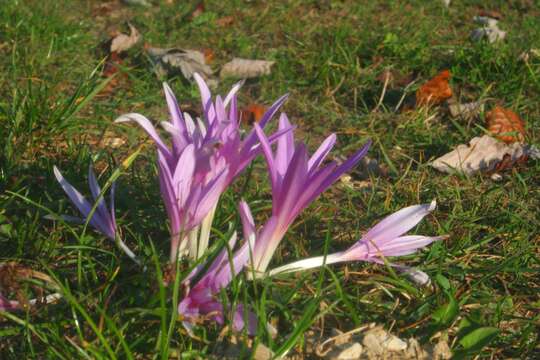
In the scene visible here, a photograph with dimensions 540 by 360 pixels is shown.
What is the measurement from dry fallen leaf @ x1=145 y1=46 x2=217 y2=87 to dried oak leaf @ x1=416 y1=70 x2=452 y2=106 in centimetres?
117

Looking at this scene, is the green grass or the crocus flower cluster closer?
the crocus flower cluster

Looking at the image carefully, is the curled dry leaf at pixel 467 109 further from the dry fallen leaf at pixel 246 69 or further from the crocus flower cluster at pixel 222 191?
the crocus flower cluster at pixel 222 191

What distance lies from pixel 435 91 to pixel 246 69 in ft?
3.67

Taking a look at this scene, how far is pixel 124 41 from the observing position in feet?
13.0

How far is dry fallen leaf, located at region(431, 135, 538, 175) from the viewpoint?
285 centimetres

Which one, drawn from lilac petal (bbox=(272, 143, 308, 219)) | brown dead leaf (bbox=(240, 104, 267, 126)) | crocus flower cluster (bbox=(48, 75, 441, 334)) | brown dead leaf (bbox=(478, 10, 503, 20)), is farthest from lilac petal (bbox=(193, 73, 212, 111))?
brown dead leaf (bbox=(478, 10, 503, 20))

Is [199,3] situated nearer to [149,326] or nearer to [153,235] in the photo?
[153,235]

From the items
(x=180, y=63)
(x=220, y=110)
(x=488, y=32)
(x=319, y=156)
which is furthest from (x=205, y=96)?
(x=488, y=32)

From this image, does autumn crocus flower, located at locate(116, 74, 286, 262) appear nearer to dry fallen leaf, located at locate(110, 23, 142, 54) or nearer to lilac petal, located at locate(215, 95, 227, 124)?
lilac petal, located at locate(215, 95, 227, 124)

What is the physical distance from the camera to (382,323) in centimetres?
191

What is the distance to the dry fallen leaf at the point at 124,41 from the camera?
391 centimetres

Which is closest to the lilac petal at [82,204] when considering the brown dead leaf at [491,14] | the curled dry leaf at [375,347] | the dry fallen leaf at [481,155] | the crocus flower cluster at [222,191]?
the crocus flower cluster at [222,191]

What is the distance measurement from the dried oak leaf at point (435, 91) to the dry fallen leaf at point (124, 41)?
5.99 ft

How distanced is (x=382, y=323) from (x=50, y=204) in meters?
1.26
